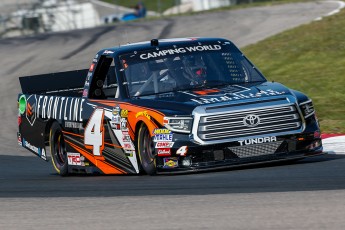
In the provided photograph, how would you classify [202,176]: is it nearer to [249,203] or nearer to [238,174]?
[238,174]

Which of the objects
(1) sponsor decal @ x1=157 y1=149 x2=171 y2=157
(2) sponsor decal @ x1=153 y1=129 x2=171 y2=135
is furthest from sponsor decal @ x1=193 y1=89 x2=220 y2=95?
(1) sponsor decal @ x1=157 y1=149 x2=171 y2=157

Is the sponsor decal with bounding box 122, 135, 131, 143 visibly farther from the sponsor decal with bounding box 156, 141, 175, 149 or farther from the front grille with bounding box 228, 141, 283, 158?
the front grille with bounding box 228, 141, 283, 158

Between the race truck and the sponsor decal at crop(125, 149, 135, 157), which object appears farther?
the sponsor decal at crop(125, 149, 135, 157)

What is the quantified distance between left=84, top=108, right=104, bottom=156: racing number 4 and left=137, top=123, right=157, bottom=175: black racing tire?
0.85 metres

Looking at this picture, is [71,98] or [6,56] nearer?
[71,98]

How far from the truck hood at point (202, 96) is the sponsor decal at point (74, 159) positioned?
1.61 metres

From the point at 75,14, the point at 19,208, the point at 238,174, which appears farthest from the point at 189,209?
the point at 75,14

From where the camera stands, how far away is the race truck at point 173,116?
9.57m

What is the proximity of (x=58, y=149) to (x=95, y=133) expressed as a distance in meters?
1.51

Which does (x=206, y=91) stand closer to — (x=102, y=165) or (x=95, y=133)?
(x=95, y=133)

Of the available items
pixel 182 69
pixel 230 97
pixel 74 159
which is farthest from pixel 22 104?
pixel 230 97

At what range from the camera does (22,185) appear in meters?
10.3

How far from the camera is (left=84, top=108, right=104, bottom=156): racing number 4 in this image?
35.6 ft

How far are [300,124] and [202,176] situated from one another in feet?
3.67
